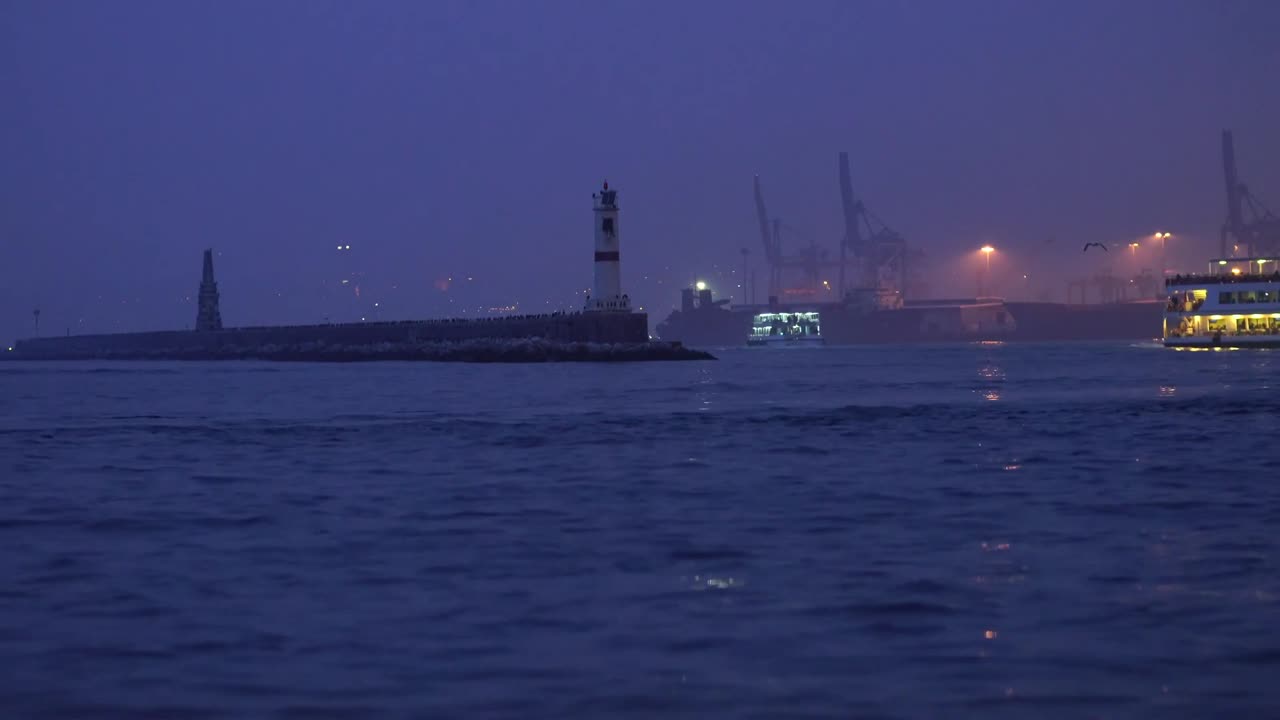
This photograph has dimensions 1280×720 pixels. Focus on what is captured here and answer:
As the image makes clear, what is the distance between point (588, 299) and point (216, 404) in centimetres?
5645

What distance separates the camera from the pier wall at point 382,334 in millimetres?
101625

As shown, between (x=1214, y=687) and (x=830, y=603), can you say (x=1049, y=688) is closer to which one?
(x=1214, y=687)

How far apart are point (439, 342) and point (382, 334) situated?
43.1 ft

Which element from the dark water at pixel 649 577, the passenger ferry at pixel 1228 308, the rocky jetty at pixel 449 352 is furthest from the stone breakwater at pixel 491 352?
the dark water at pixel 649 577

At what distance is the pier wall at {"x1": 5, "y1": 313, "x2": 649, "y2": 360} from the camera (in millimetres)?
101625

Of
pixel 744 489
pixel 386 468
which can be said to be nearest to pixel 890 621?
pixel 744 489

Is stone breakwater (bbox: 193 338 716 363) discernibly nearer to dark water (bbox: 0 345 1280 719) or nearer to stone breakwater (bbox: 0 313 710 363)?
stone breakwater (bbox: 0 313 710 363)

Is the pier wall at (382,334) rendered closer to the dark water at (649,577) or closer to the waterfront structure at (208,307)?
the waterfront structure at (208,307)

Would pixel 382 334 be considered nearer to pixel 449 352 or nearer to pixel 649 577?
pixel 449 352

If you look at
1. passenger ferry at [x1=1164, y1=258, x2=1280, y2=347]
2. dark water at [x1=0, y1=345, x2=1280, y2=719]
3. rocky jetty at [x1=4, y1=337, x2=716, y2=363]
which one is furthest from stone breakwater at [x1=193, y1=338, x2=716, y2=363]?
dark water at [x1=0, y1=345, x2=1280, y2=719]

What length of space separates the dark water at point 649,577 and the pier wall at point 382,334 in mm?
72065

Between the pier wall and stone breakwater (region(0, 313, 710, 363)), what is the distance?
2.6 inches

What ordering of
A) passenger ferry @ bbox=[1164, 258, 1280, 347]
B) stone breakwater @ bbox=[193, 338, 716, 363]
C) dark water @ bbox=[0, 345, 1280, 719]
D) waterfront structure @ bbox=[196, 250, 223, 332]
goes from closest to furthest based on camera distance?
dark water @ bbox=[0, 345, 1280, 719] < passenger ferry @ bbox=[1164, 258, 1280, 347] < stone breakwater @ bbox=[193, 338, 716, 363] < waterfront structure @ bbox=[196, 250, 223, 332]

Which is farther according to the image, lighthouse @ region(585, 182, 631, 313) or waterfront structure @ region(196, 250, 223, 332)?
waterfront structure @ region(196, 250, 223, 332)
